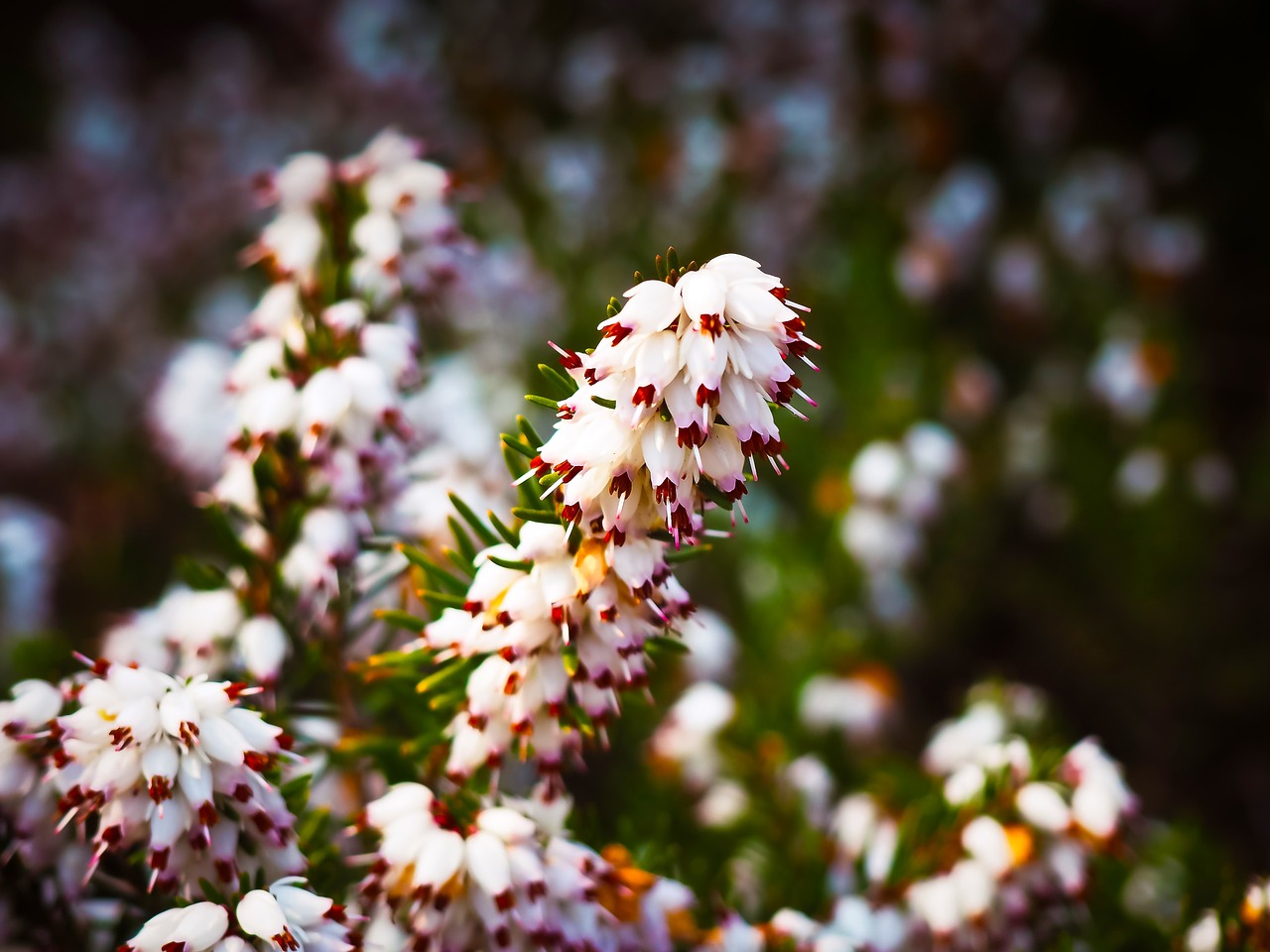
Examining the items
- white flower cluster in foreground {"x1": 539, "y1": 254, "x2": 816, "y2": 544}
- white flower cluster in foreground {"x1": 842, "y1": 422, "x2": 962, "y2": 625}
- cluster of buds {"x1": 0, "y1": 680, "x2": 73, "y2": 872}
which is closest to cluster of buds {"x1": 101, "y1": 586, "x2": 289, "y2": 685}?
cluster of buds {"x1": 0, "y1": 680, "x2": 73, "y2": 872}

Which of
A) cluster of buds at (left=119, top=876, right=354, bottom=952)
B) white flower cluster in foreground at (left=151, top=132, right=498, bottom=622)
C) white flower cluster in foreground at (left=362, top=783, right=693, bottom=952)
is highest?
white flower cluster in foreground at (left=151, top=132, right=498, bottom=622)

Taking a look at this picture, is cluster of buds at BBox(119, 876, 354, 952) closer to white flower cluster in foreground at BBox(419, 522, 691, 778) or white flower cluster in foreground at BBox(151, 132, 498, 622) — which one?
white flower cluster in foreground at BBox(419, 522, 691, 778)

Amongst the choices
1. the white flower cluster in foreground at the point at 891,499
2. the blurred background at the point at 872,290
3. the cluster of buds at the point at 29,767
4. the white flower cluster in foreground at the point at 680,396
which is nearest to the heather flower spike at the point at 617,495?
the white flower cluster in foreground at the point at 680,396

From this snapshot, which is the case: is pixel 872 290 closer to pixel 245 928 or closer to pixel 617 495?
pixel 617 495

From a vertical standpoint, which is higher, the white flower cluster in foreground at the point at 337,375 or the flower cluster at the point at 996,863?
the white flower cluster in foreground at the point at 337,375

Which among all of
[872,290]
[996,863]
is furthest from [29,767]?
[872,290]

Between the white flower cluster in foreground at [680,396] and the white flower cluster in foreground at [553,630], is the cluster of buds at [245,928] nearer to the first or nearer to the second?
the white flower cluster in foreground at [553,630]
